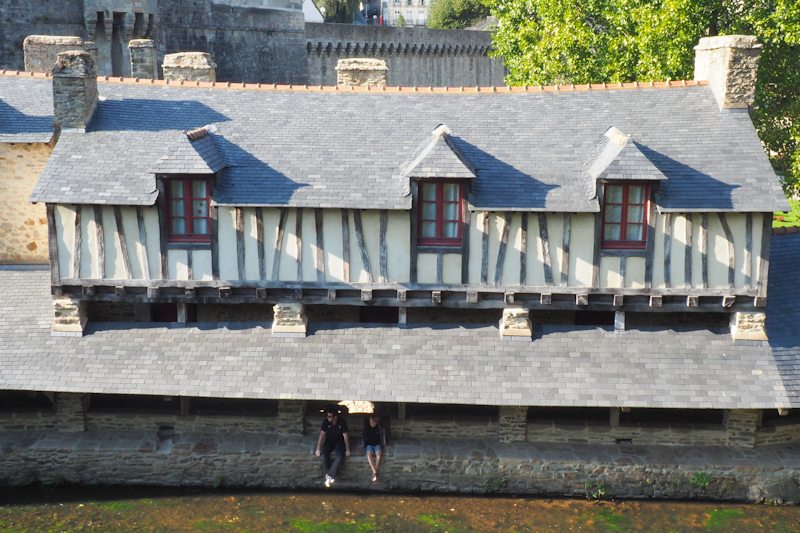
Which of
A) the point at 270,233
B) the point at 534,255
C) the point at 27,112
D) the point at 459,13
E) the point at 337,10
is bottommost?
the point at 534,255

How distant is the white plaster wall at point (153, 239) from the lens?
11.0 meters

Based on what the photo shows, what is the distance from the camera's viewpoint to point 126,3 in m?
22.0

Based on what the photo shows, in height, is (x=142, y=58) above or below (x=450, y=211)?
above

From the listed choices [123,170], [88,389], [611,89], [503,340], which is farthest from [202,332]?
[611,89]

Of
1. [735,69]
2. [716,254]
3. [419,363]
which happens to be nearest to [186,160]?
[419,363]

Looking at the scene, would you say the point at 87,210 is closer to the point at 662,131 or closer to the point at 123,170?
the point at 123,170

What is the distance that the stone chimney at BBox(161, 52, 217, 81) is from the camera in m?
13.8

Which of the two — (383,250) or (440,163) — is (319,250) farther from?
(440,163)

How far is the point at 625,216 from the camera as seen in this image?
10.9m

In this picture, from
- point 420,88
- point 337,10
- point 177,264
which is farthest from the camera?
point 337,10

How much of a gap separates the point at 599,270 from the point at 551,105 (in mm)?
2813

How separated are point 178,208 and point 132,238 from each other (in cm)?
72

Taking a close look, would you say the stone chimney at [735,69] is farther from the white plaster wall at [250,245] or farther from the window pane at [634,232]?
the white plaster wall at [250,245]

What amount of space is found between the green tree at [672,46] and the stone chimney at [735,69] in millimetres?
4734
